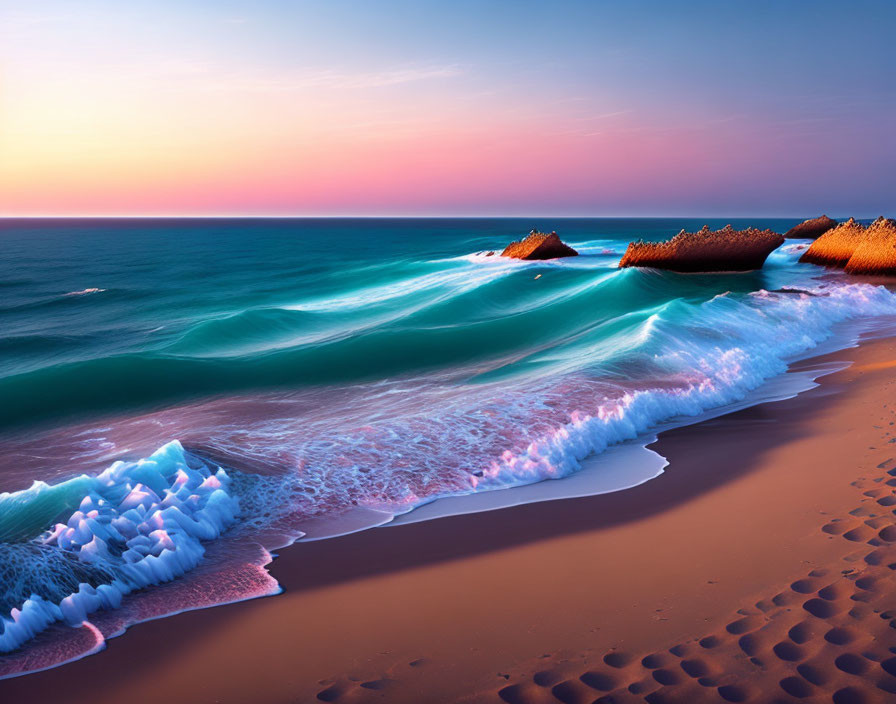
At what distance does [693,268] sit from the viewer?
2230 centimetres

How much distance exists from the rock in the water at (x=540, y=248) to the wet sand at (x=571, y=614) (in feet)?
83.0

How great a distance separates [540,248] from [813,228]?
884 inches

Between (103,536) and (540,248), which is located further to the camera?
(540,248)

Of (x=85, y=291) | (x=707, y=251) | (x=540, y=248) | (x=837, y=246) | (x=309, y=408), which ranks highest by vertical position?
(x=85, y=291)

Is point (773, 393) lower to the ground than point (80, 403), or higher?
lower

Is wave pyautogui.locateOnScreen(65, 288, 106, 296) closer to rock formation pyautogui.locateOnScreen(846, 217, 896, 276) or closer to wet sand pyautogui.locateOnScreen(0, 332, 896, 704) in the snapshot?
wet sand pyautogui.locateOnScreen(0, 332, 896, 704)

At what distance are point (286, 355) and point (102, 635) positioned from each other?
33.1 feet

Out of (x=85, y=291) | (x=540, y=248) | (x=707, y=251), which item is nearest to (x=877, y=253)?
(x=707, y=251)

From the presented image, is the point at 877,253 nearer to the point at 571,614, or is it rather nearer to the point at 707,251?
the point at 707,251

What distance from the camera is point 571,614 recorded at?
3.40m

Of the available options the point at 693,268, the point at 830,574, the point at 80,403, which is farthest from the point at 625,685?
the point at 693,268

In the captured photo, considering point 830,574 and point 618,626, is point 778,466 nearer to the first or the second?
point 830,574

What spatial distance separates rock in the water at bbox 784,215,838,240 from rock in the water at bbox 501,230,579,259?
19.4 m

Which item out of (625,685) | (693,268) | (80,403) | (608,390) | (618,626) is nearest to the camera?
(625,685)
